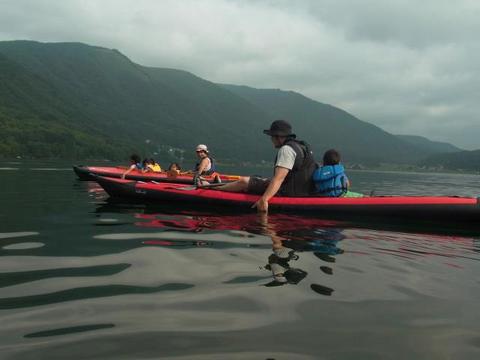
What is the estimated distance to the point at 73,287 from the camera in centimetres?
387

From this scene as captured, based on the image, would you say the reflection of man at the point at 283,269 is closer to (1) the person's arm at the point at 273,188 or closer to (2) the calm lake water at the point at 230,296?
(2) the calm lake water at the point at 230,296

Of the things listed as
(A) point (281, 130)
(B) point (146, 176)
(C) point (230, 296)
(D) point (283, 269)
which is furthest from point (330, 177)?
(B) point (146, 176)

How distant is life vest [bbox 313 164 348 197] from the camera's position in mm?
9562

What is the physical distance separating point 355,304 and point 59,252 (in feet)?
12.7

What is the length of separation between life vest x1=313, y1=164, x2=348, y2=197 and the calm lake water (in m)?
2.67

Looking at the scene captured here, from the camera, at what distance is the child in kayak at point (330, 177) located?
375 inches

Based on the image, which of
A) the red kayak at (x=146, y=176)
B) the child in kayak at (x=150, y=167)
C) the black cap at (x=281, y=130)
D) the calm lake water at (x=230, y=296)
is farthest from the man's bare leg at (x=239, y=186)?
the child in kayak at (x=150, y=167)

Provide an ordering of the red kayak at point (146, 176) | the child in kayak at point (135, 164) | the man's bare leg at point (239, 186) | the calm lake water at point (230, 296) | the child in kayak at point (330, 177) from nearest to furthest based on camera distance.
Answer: the calm lake water at point (230, 296), the child in kayak at point (330, 177), the man's bare leg at point (239, 186), the red kayak at point (146, 176), the child in kayak at point (135, 164)

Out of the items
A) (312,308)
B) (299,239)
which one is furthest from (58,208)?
(312,308)

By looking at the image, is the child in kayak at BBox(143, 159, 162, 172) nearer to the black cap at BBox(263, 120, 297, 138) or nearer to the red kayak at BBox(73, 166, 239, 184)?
the red kayak at BBox(73, 166, 239, 184)

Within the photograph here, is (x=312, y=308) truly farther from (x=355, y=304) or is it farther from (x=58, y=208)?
(x=58, y=208)

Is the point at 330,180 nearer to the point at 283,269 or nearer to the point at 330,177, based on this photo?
the point at 330,177

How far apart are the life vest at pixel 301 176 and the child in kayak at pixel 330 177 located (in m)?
0.18

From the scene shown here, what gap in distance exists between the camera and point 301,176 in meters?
9.66
